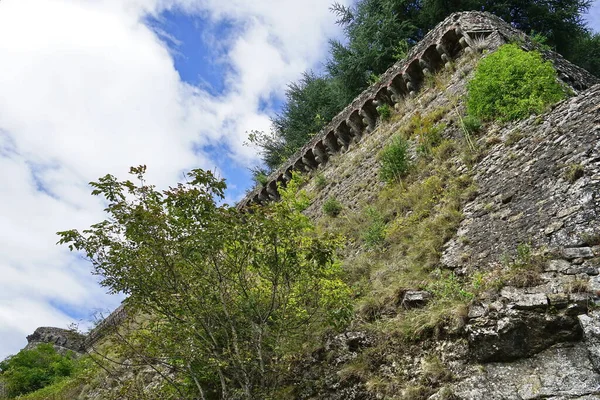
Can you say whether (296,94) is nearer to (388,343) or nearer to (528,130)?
(528,130)

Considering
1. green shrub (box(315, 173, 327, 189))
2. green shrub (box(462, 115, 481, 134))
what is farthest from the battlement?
green shrub (box(462, 115, 481, 134))

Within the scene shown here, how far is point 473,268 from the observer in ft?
14.3

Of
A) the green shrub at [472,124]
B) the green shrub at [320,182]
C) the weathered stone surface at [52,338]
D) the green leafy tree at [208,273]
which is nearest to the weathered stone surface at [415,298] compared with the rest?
the green leafy tree at [208,273]

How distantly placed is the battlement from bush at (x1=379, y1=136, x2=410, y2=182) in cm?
279

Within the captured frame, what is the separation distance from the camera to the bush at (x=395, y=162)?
25.5ft

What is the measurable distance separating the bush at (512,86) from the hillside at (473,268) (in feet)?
0.81

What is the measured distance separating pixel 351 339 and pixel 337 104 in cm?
1284

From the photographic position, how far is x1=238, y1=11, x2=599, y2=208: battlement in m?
8.12

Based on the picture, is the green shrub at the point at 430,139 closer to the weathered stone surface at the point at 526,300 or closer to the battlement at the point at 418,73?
the battlement at the point at 418,73

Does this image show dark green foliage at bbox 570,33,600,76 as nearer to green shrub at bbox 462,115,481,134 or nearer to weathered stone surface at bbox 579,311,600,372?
green shrub at bbox 462,115,481,134

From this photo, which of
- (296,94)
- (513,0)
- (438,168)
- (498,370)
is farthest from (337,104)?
(498,370)

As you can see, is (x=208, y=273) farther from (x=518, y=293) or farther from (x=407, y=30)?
(x=407, y=30)

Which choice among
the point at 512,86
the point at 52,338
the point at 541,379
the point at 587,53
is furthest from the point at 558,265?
the point at 52,338

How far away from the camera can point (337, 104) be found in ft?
52.6
